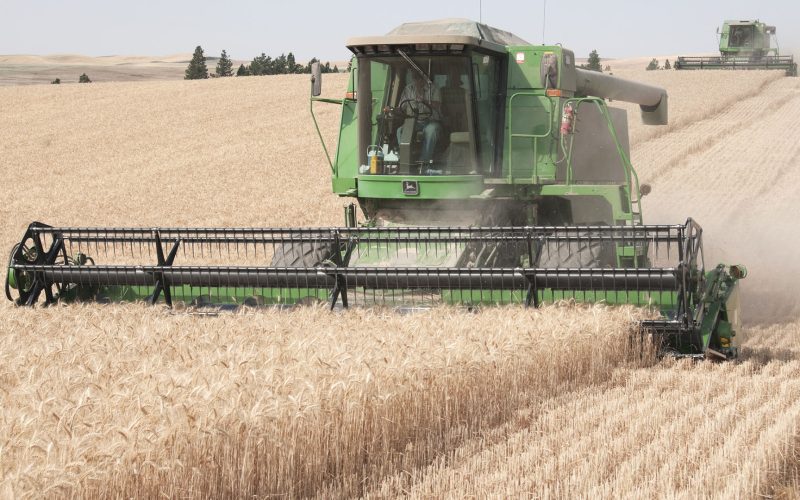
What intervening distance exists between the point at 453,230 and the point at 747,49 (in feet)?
111

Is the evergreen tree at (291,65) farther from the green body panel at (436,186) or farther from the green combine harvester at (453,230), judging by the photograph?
the green body panel at (436,186)

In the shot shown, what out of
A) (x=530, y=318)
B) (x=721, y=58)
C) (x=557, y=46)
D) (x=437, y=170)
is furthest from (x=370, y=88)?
(x=721, y=58)

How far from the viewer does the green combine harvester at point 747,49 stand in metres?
36.7

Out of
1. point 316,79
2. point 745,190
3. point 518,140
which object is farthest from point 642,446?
point 745,190

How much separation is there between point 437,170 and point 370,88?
88cm

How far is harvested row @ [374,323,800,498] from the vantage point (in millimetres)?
3668

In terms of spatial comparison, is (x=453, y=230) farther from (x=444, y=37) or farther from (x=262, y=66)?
(x=262, y=66)

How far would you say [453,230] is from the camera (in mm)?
6703

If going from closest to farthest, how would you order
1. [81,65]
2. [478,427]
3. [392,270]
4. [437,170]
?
1. [478,427]
2. [392,270]
3. [437,170]
4. [81,65]

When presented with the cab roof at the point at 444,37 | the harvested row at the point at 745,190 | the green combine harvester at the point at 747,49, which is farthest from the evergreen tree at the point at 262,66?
the cab roof at the point at 444,37

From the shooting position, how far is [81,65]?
90562mm

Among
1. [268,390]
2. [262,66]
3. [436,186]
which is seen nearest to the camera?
[268,390]

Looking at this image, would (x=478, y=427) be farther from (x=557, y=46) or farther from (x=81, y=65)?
(x=81, y=65)

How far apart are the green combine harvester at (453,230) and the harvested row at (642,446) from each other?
0.81 m
